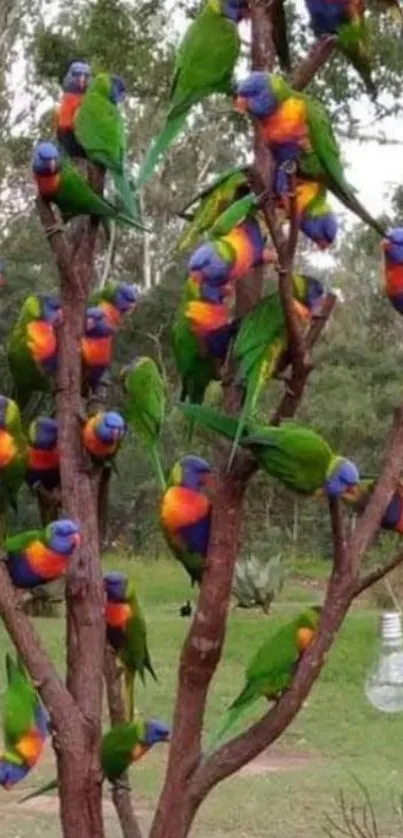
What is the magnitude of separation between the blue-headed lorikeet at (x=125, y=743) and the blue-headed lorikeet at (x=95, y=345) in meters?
0.29

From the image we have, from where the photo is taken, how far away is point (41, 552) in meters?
1.13

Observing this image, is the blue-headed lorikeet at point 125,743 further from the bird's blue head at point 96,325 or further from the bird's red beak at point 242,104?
the bird's red beak at point 242,104

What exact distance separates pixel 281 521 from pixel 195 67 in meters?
10.2

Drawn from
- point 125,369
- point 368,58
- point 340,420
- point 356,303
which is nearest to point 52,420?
point 125,369

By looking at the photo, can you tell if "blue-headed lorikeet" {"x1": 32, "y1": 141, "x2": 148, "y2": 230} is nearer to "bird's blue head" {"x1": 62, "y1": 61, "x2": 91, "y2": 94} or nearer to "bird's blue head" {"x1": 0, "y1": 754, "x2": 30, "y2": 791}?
"bird's blue head" {"x1": 62, "y1": 61, "x2": 91, "y2": 94}

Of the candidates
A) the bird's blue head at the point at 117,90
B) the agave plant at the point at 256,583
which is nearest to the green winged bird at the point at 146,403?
the bird's blue head at the point at 117,90

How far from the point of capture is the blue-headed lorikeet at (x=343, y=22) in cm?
117

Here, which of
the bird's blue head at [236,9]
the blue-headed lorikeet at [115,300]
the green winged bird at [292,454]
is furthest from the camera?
the blue-headed lorikeet at [115,300]

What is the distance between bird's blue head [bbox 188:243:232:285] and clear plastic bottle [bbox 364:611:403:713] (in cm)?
460

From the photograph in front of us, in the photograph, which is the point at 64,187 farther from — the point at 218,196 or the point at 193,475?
the point at 193,475

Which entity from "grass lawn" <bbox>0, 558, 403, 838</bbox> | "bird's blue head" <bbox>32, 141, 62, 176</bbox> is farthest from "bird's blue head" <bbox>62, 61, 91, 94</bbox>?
"grass lawn" <bbox>0, 558, 403, 838</bbox>

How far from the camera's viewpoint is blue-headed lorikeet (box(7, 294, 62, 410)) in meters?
1.23

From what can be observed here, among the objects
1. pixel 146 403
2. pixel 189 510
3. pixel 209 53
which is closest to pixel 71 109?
pixel 209 53

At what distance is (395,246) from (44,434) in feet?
1.10
